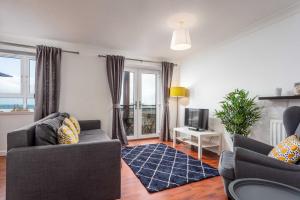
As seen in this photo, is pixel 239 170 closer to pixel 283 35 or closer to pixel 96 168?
pixel 96 168

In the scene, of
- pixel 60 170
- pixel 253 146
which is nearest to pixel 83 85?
pixel 60 170

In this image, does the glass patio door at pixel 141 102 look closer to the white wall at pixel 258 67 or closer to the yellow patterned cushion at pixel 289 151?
the white wall at pixel 258 67

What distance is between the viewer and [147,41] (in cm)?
354

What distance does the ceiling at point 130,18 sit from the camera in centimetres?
220

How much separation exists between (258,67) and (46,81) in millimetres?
3940

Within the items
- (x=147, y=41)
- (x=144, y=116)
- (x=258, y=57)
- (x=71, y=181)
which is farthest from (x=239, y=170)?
(x=144, y=116)

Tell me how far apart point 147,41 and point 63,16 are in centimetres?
161

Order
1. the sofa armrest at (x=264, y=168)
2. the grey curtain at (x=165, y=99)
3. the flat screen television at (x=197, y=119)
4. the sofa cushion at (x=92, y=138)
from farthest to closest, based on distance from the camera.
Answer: the grey curtain at (x=165, y=99)
the flat screen television at (x=197, y=119)
the sofa cushion at (x=92, y=138)
the sofa armrest at (x=264, y=168)

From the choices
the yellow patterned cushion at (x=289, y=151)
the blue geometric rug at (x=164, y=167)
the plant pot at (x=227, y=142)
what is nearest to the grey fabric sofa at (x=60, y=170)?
the blue geometric rug at (x=164, y=167)

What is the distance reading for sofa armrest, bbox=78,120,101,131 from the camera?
3.57 m

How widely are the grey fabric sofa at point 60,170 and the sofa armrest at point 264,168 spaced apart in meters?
1.23

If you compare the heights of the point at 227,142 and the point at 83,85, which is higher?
the point at 83,85

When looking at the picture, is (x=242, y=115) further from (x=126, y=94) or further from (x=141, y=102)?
(x=126, y=94)

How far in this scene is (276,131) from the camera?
2428 millimetres
